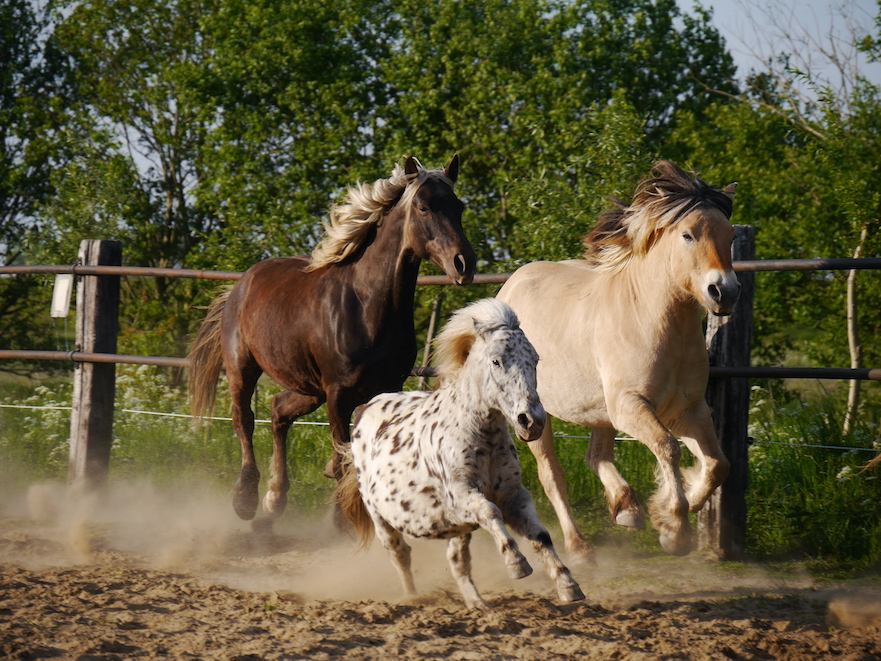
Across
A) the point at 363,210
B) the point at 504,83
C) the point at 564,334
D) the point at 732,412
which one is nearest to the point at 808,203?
the point at 504,83

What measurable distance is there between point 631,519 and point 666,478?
0.83 feet

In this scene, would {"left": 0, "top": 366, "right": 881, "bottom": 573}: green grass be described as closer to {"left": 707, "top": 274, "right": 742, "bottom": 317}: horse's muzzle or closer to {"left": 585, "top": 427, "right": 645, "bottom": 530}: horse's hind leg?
{"left": 585, "top": 427, "right": 645, "bottom": 530}: horse's hind leg

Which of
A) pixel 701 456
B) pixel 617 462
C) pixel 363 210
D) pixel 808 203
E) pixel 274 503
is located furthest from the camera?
pixel 808 203

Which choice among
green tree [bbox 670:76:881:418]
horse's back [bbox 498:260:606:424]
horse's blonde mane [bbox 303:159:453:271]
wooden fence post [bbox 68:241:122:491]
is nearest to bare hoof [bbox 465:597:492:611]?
horse's back [bbox 498:260:606:424]

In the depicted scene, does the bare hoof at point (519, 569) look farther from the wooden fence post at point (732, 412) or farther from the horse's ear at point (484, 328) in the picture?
the wooden fence post at point (732, 412)

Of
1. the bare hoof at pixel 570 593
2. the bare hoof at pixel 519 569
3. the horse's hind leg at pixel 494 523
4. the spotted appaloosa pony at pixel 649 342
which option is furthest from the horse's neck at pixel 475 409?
the spotted appaloosa pony at pixel 649 342

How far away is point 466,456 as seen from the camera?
3246 millimetres

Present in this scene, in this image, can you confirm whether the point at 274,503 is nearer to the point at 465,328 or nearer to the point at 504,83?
the point at 465,328

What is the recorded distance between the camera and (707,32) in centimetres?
2008

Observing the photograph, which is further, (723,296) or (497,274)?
(497,274)

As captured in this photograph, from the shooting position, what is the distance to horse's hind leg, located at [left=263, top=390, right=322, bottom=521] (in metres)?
4.79

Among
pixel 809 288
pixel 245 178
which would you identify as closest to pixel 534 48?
pixel 245 178

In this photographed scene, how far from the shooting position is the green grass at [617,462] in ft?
15.0

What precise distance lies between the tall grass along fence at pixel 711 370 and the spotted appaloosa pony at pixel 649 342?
65 centimetres
